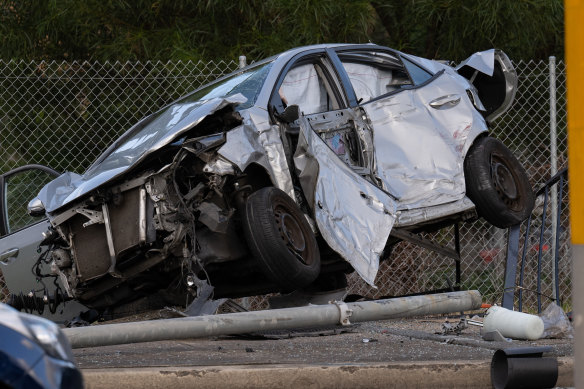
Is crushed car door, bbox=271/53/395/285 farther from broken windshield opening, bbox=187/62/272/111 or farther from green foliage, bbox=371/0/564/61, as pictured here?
green foliage, bbox=371/0/564/61

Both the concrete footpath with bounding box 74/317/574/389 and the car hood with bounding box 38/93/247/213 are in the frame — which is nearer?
the concrete footpath with bounding box 74/317/574/389

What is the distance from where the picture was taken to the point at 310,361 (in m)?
5.29

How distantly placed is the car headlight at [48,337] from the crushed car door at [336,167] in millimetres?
4310

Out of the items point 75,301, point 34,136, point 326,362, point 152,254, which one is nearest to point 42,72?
point 34,136

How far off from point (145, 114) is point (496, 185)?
3525 mm

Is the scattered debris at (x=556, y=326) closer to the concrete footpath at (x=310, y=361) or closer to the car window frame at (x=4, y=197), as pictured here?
the concrete footpath at (x=310, y=361)

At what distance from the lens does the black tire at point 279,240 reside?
6715 millimetres

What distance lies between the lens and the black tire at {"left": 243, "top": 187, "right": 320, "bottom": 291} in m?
6.71

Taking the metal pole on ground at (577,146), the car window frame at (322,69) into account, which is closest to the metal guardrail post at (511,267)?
the car window frame at (322,69)

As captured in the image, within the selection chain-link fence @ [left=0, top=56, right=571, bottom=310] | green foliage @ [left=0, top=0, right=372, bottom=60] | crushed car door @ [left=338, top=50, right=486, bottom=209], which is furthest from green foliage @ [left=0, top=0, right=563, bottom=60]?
crushed car door @ [left=338, top=50, right=486, bottom=209]

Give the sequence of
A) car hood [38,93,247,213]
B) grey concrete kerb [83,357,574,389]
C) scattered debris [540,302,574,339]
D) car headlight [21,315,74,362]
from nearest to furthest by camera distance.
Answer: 1. car headlight [21,315,74,362]
2. grey concrete kerb [83,357,574,389]
3. car hood [38,93,247,213]
4. scattered debris [540,302,574,339]

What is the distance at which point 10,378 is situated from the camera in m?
2.68

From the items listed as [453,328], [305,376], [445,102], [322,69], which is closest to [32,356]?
[305,376]

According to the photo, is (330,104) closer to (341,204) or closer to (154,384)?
(341,204)
